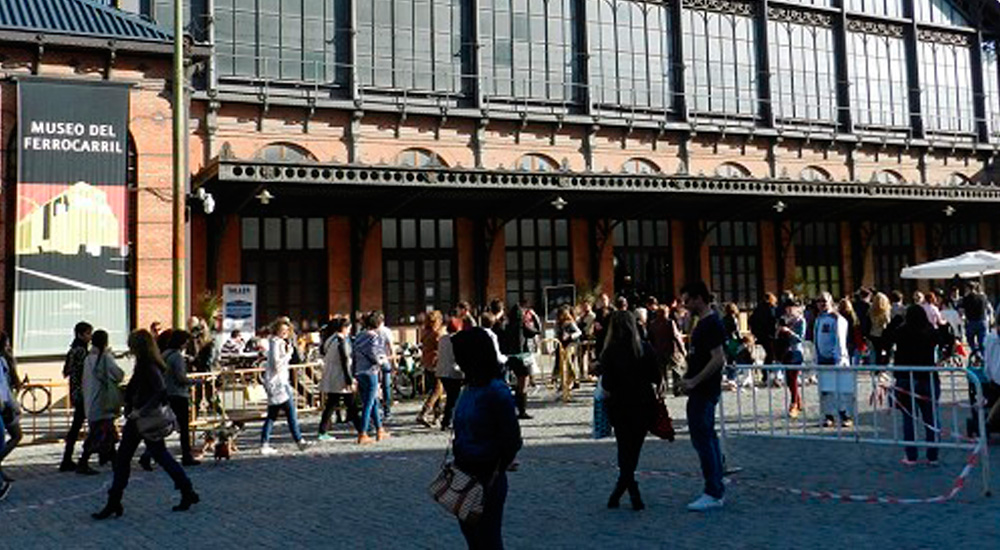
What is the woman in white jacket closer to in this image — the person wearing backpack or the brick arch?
the person wearing backpack

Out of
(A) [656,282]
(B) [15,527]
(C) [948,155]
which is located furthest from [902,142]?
(B) [15,527]

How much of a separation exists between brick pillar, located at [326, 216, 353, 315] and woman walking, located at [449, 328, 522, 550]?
19326 mm

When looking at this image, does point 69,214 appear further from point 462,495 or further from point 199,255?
point 462,495

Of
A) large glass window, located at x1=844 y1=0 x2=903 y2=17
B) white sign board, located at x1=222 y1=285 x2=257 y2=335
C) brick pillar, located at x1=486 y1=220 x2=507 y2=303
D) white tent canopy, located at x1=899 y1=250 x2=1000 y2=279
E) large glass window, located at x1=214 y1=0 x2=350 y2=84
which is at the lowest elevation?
white sign board, located at x1=222 y1=285 x2=257 y2=335

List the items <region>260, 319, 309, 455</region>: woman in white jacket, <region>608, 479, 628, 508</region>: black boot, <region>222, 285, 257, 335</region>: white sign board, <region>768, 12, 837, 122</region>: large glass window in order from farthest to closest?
<region>768, 12, 837, 122</region>: large glass window, <region>222, 285, 257, 335</region>: white sign board, <region>260, 319, 309, 455</region>: woman in white jacket, <region>608, 479, 628, 508</region>: black boot

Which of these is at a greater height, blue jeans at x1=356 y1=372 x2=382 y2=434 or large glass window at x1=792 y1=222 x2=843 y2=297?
large glass window at x1=792 y1=222 x2=843 y2=297

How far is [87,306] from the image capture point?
1608cm

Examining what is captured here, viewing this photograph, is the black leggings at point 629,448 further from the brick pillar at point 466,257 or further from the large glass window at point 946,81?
the large glass window at point 946,81

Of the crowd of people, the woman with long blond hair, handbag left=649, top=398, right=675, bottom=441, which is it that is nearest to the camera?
the crowd of people

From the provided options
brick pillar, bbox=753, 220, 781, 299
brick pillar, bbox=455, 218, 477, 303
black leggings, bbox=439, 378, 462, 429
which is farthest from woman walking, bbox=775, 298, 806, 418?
brick pillar, bbox=753, 220, 781, 299

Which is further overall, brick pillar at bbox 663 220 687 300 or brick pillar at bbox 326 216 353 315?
brick pillar at bbox 663 220 687 300

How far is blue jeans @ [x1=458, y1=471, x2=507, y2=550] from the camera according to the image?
4258 mm

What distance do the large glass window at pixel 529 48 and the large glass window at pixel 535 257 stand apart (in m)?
3.95

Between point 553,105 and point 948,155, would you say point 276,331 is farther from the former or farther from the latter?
point 948,155
